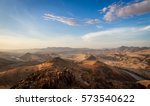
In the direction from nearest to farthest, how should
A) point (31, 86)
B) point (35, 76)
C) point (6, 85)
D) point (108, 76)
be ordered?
A: point (31, 86) < point (35, 76) < point (6, 85) < point (108, 76)

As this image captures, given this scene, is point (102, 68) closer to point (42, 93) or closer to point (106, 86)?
point (106, 86)

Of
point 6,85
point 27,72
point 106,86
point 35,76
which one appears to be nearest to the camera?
point 35,76

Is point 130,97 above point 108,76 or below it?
above

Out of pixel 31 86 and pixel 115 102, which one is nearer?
pixel 115 102

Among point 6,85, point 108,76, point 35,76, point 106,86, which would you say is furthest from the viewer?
point 108,76

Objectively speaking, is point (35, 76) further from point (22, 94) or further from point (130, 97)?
point (130, 97)

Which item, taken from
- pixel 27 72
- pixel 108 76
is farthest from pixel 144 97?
pixel 108 76

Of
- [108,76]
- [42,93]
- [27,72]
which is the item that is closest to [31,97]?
[42,93]

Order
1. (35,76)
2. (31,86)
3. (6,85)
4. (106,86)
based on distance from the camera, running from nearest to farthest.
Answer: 1. (31,86)
2. (35,76)
3. (106,86)
4. (6,85)

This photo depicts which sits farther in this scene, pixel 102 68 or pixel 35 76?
pixel 102 68
